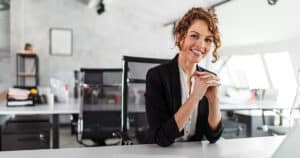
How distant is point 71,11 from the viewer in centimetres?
539

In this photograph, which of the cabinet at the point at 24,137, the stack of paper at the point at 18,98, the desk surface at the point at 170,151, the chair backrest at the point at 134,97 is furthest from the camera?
the stack of paper at the point at 18,98

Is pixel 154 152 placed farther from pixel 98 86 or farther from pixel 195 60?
pixel 98 86

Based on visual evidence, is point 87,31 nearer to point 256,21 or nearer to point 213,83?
point 256,21

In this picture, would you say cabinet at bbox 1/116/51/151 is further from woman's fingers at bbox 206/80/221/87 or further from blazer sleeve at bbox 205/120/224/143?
woman's fingers at bbox 206/80/221/87

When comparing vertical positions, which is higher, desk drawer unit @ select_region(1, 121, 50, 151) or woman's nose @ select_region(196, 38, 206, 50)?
woman's nose @ select_region(196, 38, 206, 50)

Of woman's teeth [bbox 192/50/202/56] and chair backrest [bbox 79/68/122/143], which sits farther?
chair backrest [bbox 79/68/122/143]

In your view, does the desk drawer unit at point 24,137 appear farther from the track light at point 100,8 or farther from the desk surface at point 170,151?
the track light at point 100,8

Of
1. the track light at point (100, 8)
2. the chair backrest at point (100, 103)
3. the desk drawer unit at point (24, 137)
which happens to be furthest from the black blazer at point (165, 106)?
the track light at point (100, 8)

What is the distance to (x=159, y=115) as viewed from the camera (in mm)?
968

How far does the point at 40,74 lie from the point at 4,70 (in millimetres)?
695

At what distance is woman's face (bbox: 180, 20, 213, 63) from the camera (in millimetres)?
907

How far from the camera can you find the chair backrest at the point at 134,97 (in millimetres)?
1474

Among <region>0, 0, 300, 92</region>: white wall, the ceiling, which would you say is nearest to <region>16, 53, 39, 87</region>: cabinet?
<region>0, 0, 300, 92</region>: white wall

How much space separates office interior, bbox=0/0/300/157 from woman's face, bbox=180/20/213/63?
0.40ft
